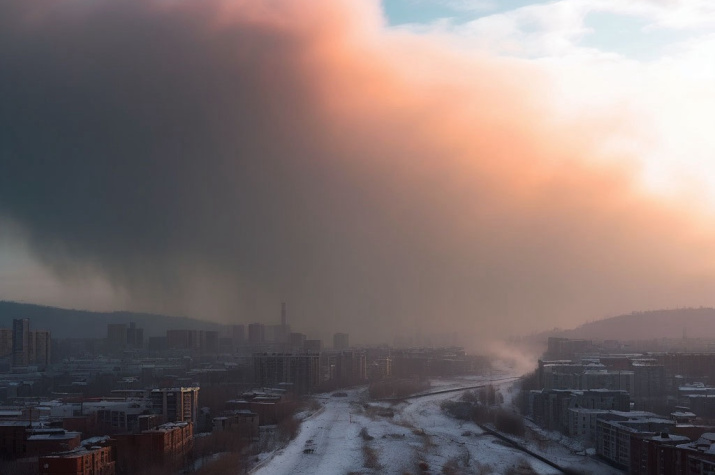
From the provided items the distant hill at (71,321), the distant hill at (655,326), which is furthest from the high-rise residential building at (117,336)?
the distant hill at (655,326)

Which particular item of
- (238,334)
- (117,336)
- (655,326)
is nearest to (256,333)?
(238,334)

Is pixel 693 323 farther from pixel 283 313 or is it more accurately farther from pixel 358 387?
pixel 358 387

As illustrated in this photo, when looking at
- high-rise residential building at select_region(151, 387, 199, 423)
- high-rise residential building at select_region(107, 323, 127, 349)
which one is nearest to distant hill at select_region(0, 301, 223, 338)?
high-rise residential building at select_region(107, 323, 127, 349)

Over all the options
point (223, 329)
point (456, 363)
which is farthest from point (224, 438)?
point (223, 329)

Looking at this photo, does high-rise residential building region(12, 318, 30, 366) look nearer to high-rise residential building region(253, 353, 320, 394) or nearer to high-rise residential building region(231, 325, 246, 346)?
high-rise residential building region(253, 353, 320, 394)

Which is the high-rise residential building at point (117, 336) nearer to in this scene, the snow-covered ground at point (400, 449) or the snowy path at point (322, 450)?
the snow-covered ground at point (400, 449)

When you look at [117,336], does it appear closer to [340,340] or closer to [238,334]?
[238,334]
